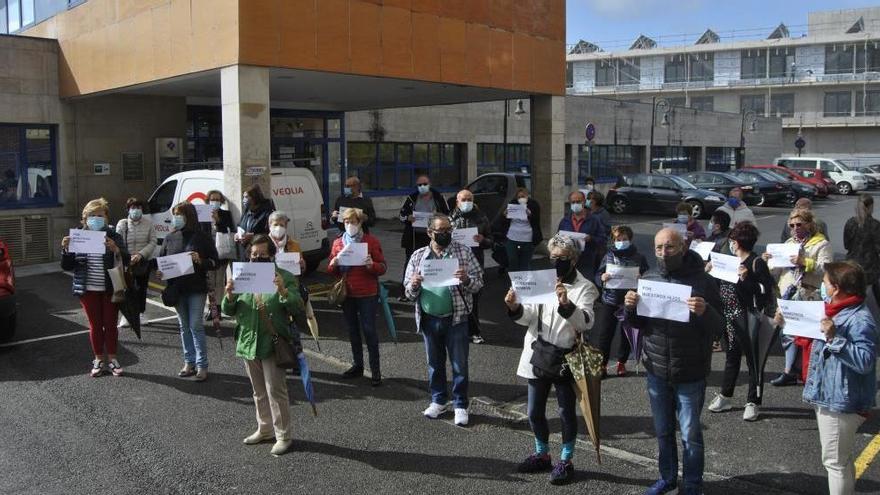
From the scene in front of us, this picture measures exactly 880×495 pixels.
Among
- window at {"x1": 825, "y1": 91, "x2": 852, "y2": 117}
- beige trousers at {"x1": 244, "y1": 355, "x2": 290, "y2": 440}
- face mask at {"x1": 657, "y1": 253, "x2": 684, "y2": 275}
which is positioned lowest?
beige trousers at {"x1": 244, "y1": 355, "x2": 290, "y2": 440}

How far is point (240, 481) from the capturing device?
525 centimetres

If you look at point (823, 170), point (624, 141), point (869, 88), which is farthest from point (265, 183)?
point (869, 88)

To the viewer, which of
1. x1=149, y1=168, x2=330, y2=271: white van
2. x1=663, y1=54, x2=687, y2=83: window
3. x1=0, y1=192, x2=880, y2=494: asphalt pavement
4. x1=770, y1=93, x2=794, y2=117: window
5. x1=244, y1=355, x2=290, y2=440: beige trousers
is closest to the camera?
x1=0, y1=192, x2=880, y2=494: asphalt pavement

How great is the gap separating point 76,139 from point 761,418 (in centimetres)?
1468

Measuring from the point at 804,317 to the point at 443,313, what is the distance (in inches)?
111

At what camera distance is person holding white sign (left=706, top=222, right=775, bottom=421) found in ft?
21.5

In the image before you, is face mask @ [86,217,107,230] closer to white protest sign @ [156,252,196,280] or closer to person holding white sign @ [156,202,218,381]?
person holding white sign @ [156,202,218,381]

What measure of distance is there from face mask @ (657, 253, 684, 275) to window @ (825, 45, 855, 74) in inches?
3045

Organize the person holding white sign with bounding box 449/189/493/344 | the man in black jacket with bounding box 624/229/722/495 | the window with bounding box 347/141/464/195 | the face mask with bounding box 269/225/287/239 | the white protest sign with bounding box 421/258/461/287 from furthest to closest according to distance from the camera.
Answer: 1. the window with bounding box 347/141/464/195
2. the person holding white sign with bounding box 449/189/493/344
3. the face mask with bounding box 269/225/287/239
4. the white protest sign with bounding box 421/258/461/287
5. the man in black jacket with bounding box 624/229/722/495

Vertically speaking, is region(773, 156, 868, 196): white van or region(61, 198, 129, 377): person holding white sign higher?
region(773, 156, 868, 196): white van

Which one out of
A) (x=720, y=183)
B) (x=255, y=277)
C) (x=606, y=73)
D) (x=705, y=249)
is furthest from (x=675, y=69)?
(x=255, y=277)

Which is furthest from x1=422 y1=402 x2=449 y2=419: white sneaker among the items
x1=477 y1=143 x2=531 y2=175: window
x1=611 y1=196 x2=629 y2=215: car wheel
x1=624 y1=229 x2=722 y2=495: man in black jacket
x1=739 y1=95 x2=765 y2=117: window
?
x1=739 y1=95 x2=765 y2=117: window

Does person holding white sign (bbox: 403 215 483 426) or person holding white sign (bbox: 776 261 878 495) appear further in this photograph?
person holding white sign (bbox: 403 215 483 426)

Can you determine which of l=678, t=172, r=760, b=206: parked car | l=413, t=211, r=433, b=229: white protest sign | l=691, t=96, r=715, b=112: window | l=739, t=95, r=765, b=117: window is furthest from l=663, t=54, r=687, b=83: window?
l=413, t=211, r=433, b=229: white protest sign
